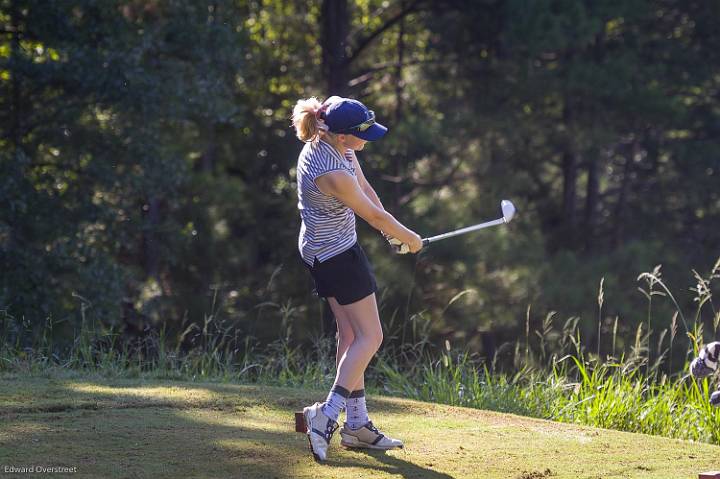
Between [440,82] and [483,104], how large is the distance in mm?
1057

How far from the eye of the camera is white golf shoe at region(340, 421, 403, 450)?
4.55m

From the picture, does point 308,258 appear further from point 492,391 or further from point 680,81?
point 680,81

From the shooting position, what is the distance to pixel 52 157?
490 inches

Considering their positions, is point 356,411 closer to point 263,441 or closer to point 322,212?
point 263,441

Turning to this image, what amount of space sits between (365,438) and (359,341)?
0.46 m

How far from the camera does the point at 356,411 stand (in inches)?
179

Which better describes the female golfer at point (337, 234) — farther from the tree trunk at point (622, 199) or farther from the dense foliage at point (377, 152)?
the tree trunk at point (622, 199)

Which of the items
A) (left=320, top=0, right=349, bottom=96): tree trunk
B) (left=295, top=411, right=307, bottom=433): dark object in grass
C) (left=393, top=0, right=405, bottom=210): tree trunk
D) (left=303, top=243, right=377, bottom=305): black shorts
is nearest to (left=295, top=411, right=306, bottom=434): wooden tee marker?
(left=295, top=411, right=307, bottom=433): dark object in grass

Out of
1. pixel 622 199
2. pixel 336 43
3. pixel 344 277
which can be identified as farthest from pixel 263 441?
pixel 622 199

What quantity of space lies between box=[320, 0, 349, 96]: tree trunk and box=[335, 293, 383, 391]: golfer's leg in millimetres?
12912

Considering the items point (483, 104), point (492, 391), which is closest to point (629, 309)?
point (483, 104)

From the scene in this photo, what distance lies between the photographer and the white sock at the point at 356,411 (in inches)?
179

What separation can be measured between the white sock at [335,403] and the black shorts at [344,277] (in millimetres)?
373

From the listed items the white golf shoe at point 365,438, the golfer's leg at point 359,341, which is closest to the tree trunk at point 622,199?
the white golf shoe at point 365,438
